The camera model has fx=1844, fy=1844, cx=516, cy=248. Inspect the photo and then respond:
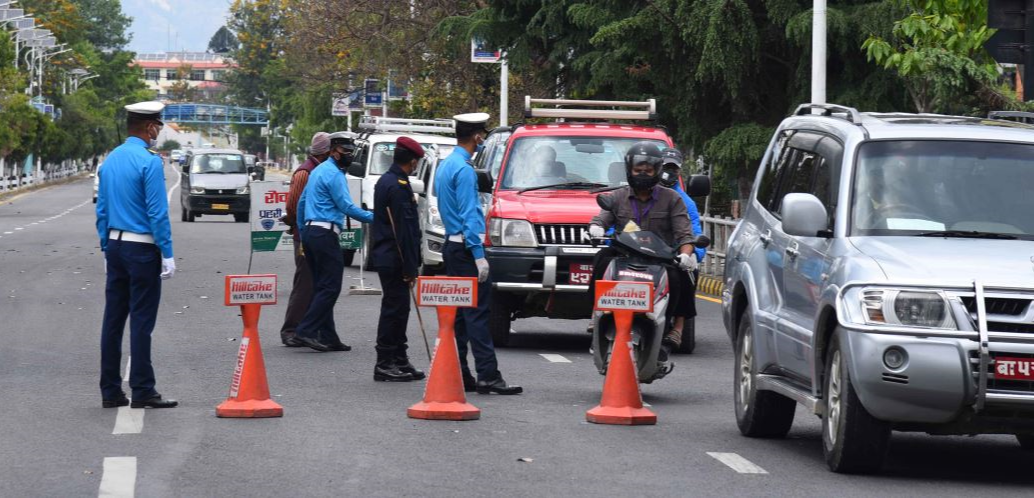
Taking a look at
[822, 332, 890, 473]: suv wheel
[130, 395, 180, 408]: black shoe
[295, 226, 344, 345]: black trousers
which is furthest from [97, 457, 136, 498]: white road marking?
[295, 226, 344, 345]: black trousers

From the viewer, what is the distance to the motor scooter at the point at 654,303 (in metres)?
12.1

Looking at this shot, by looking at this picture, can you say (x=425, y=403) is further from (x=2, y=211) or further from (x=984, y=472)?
(x=2, y=211)

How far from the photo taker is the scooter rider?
12516mm

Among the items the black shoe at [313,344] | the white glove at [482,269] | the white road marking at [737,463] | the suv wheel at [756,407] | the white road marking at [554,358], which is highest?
the white glove at [482,269]

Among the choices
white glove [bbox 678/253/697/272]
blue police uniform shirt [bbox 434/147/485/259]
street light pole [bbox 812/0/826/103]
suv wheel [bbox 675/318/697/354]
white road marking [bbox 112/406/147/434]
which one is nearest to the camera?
white road marking [bbox 112/406/147/434]

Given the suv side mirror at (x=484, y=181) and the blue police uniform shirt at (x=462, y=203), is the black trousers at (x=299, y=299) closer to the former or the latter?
the suv side mirror at (x=484, y=181)

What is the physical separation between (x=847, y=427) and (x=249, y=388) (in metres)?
3.98

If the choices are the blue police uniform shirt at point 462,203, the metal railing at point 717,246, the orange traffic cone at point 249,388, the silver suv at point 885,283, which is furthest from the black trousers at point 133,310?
the metal railing at point 717,246

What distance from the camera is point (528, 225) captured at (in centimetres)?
1594

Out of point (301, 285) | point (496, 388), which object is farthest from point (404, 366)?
point (301, 285)

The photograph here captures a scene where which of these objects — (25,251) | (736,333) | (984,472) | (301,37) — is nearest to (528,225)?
(736,333)

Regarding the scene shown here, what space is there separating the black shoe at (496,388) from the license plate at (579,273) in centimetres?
321

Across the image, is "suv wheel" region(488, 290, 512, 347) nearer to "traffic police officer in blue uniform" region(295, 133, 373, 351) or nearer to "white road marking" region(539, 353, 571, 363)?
"white road marking" region(539, 353, 571, 363)

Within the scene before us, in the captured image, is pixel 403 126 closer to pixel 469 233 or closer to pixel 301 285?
pixel 301 285
